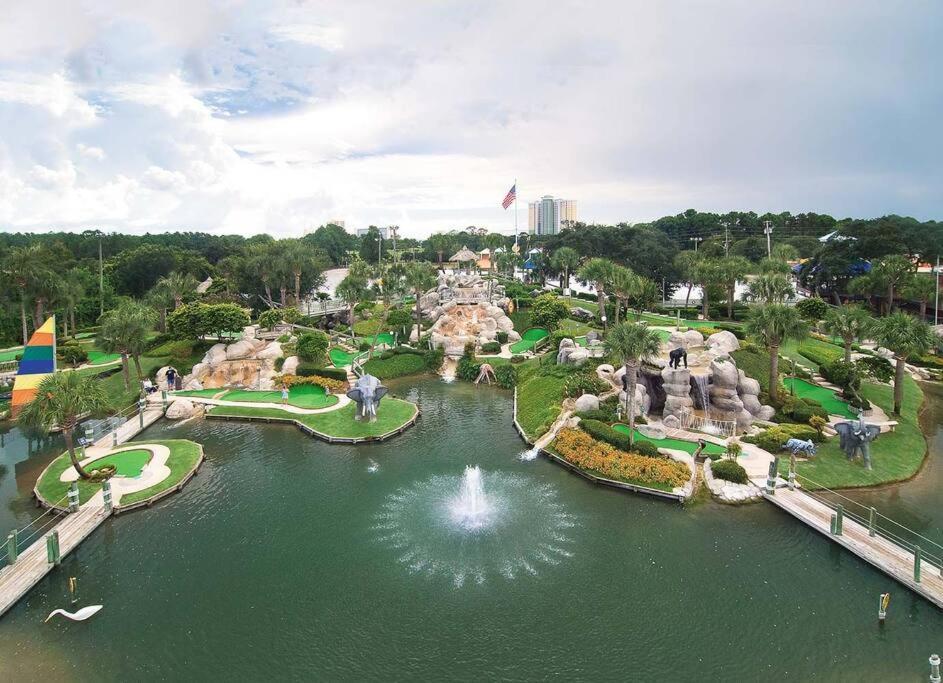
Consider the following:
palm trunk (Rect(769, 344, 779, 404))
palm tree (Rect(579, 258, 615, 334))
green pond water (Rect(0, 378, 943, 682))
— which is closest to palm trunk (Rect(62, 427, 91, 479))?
green pond water (Rect(0, 378, 943, 682))

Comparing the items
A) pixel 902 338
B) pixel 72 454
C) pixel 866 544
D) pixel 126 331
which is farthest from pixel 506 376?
pixel 72 454

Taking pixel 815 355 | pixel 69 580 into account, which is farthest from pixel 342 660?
pixel 815 355

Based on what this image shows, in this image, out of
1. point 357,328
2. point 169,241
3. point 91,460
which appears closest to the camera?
point 91,460

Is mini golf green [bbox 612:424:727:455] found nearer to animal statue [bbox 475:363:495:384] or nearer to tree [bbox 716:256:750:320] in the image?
animal statue [bbox 475:363:495:384]

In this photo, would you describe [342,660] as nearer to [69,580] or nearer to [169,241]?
[69,580]

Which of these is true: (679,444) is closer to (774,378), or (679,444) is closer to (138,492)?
(774,378)

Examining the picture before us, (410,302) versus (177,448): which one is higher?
(410,302)
